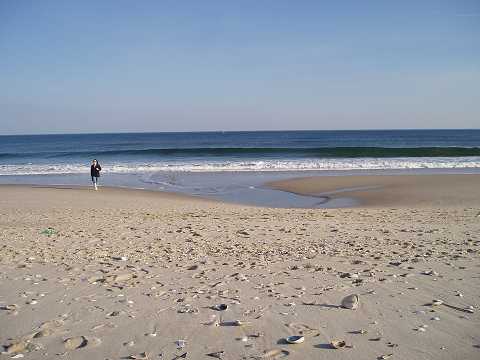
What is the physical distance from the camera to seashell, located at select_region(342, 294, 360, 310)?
382cm

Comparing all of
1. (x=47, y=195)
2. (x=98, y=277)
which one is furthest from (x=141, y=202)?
(x=98, y=277)

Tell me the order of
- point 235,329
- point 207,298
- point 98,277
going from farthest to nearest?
point 98,277 < point 207,298 < point 235,329

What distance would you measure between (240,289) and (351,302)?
3.94 ft

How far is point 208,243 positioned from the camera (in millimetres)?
6746

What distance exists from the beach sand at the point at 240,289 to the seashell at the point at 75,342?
15 millimetres

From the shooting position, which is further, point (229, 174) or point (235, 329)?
point (229, 174)

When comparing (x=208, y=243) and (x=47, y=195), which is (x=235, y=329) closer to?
(x=208, y=243)

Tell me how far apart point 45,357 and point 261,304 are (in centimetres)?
195

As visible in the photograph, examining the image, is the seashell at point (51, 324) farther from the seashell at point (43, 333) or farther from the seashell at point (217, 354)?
the seashell at point (217, 354)

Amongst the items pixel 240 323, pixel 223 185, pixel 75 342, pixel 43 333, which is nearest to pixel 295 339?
pixel 240 323

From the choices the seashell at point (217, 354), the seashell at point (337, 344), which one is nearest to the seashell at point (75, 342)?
the seashell at point (217, 354)

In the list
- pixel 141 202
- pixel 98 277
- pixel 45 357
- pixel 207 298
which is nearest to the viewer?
pixel 45 357

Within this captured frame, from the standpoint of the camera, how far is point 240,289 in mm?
4398

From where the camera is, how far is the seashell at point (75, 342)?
10.3 ft
